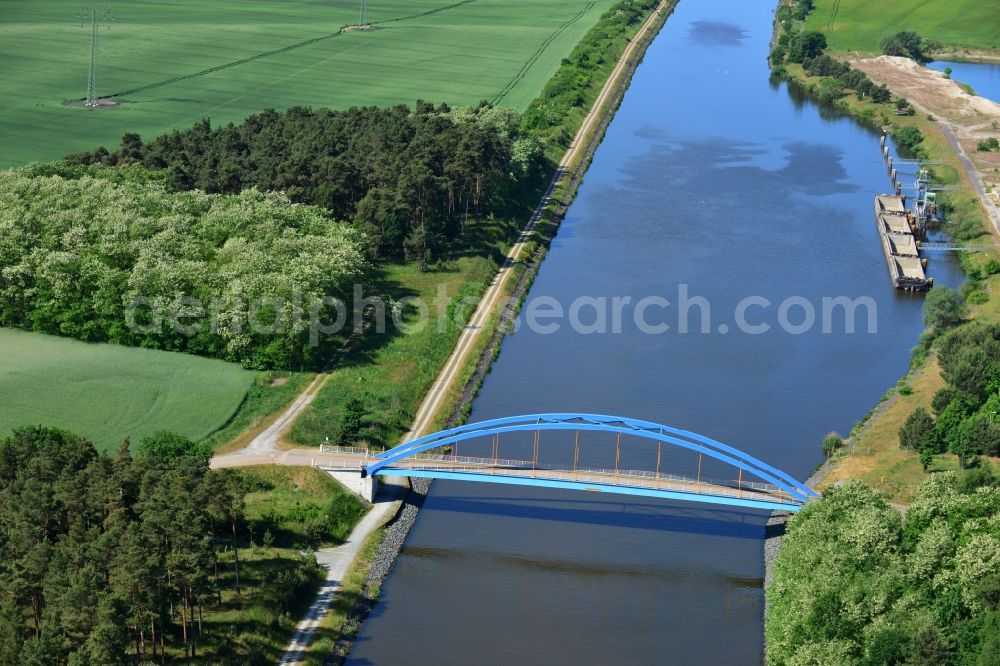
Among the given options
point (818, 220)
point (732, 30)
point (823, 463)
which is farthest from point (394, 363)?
point (732, 30)

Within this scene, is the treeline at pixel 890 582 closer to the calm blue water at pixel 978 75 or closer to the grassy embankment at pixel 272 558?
Answer: the grassy embankment at pixel 272 558

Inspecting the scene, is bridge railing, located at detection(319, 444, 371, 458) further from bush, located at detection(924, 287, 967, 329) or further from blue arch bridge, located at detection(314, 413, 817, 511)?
bush, located at detection(924, 287, 967, 329)

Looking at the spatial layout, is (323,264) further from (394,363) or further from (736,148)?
(736,148)

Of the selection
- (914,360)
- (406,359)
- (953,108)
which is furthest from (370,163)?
(953,108)

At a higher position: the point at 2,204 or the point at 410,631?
the point at 2,204

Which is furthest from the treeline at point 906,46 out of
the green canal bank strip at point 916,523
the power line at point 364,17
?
the green canal bank strip at point 916,523

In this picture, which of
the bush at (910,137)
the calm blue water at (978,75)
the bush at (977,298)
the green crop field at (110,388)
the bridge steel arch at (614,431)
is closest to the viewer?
the bridge steel arch at (614,431)

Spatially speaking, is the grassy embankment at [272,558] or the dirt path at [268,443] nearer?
the grassy embankment at [272,558]
